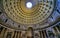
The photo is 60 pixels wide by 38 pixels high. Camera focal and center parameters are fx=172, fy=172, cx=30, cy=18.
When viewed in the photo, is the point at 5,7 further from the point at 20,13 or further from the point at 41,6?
the point at 41,6

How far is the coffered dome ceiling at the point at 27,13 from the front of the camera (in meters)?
14.5

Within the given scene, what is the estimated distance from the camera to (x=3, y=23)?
14.4 m

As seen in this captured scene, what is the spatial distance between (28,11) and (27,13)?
202 millimetres

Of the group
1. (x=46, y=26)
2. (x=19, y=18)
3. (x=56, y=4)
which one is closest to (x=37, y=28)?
(x=46, y=26)

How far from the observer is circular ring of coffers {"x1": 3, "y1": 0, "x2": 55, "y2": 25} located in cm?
1468

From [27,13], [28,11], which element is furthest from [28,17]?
[28,11]

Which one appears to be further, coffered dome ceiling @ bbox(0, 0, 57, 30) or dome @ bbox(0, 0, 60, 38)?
coffered dome ceiling @ bbox(0, 0, 57, 30)

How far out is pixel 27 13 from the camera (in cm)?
1556

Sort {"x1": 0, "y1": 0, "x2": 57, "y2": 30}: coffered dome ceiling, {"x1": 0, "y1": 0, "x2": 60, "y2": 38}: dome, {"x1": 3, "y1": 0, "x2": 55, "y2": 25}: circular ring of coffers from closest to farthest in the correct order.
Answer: {"x1": 0, "y1": 0, "x2": 60, "y2": 38}: dome < {"x1": 0, "y1": 0, "x2": 57, "y2": 30}: coffered dome ceiling < {"x1": 3, "y1": 0, "x2": 55, "y2": 25}: circular ring of coffers

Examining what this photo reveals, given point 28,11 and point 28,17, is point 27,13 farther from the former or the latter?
point 28,17

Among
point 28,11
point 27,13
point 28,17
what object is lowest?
point 28,17

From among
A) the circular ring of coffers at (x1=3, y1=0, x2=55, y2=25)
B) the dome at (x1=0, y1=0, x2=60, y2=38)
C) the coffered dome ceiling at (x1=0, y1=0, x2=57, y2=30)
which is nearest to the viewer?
the dome at (x1=0, y1=0, x2=60, y2=38)

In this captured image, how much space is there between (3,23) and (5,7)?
1.35 meters

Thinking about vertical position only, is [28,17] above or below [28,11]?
below
